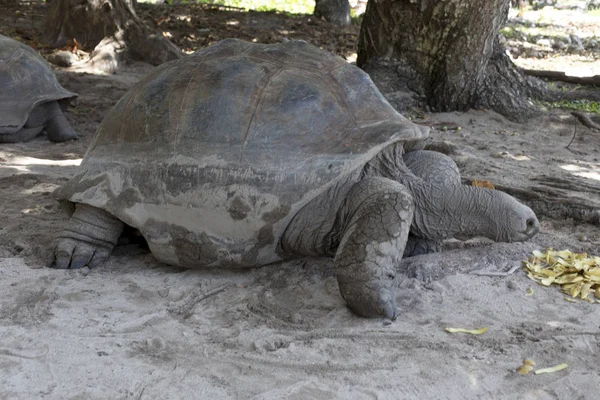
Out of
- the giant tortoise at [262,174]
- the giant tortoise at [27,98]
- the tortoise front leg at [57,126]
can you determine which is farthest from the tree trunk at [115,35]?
the giant tortoise at [262,174]

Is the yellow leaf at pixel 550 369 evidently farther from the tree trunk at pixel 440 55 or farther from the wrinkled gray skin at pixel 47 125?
the wrinkled gray skin at pixel 47 125

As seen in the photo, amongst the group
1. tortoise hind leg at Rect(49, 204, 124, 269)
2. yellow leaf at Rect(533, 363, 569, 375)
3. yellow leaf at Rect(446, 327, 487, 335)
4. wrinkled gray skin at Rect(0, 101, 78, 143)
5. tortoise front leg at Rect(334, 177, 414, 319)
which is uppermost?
tortoise front leg at Rect(334, 177, 414, 319)

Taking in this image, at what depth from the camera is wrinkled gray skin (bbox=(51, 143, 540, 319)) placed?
143 inches

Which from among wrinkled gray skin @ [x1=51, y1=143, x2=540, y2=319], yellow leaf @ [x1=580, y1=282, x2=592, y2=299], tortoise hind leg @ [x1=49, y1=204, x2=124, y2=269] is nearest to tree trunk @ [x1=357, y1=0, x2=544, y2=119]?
wrinkled gray skin @ [x1=51, y1=143, x2=540, y2=319]

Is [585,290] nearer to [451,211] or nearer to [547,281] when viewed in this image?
[547,281]

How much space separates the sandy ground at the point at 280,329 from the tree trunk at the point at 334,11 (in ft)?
31.1

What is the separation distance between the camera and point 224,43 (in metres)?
4.50

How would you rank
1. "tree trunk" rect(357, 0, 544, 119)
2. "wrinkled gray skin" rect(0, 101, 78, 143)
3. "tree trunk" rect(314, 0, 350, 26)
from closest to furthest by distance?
1. "tree trunk" rect(357, 0, 544, 119)
2. "wrinkled gray skin" rect(0, 101, 78, 143)
3. "tree trunk" rect(314, 0, 350, 26)

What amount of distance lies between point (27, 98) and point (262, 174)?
474 centimetres

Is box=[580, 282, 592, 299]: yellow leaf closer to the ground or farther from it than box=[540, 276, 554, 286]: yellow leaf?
farther from it

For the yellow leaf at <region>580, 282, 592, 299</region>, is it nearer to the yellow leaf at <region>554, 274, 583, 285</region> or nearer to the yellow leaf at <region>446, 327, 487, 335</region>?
the yellow leaf at <region>554, 274, 583, 285</region>

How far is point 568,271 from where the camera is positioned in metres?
4.08

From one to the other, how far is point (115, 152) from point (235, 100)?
33.1 inches

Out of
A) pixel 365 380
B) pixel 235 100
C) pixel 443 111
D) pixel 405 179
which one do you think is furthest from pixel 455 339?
pixel 443 111
